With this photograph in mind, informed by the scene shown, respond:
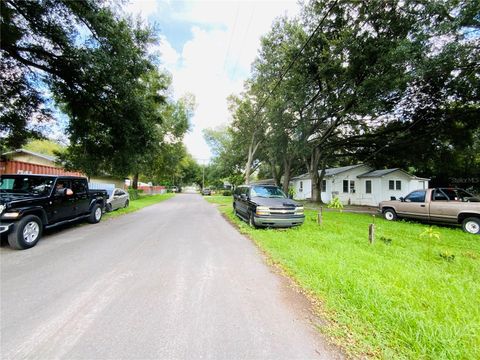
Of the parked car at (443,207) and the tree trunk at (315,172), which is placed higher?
the tree trunk at (315,172)

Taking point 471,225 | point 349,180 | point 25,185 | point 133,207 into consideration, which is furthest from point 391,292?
point 349,180

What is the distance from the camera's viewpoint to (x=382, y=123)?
59.6 feet

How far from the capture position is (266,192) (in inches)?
385

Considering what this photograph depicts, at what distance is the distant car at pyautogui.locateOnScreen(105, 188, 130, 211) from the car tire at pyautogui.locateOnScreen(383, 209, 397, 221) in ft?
51.7

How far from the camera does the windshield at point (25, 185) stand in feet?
22.3

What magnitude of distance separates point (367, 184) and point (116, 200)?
71.2 feet

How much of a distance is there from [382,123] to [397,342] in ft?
64.5

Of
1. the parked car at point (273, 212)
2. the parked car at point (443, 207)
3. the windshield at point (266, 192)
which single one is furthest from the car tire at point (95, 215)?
the parked car at point (443, 207)

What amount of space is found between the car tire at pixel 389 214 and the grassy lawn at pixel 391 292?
5.09 m

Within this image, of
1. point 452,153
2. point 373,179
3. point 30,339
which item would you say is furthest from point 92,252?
point 452,153

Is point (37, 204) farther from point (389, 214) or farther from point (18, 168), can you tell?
point (389, 214)

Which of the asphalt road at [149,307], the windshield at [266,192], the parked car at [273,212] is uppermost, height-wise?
the windshield at [266,192]

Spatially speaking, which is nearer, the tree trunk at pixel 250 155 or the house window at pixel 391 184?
the house window at pixel 391 184

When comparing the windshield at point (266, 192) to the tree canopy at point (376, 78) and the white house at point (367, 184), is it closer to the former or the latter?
the tree canopy at point (376, 78)
